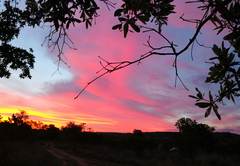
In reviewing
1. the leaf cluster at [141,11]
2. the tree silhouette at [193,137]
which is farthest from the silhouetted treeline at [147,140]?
the leaf cluster at [141,11]

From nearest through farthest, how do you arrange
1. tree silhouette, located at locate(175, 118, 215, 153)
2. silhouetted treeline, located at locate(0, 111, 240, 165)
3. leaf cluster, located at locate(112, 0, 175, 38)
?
leaf cluster, located at locate(112, 0, 175, 38)
silhouetted treeline, located at locate(0, 111, 240, 165)
tree silhouette, located at locate(175, 118, 215, 153)

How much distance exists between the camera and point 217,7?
4.79ft

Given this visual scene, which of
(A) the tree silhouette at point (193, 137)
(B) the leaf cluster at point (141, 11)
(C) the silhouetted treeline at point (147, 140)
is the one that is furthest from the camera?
(A) the tree silhouette at point (193, 137)

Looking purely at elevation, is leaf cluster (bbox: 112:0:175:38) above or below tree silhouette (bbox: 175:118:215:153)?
above

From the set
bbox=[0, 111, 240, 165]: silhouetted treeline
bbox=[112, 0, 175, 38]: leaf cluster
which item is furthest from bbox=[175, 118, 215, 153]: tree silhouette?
bbox=[112, 0, 175, 38]: leaf cluster

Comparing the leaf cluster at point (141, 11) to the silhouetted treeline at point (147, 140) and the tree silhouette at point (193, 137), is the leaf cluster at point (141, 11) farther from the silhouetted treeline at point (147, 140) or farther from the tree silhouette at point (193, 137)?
the tree silhouette at point (193, 137)

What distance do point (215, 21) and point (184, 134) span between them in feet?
80.2

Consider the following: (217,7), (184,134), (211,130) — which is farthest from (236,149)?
(217,7)

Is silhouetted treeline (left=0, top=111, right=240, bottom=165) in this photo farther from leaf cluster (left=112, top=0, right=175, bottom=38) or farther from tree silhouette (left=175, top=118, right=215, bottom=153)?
leaf cluster (left=112, top=0, right=175, bottom=38)

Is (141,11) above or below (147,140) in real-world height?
above

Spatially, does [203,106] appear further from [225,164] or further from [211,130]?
[211,130]

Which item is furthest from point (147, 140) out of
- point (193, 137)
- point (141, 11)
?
point (141, 11)

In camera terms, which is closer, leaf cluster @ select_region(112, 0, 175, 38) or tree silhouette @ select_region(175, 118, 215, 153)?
leaf cluster @ select_region(112, 0, 175, 38)

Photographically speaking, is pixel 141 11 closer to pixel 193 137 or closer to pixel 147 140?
pixel 193 137
